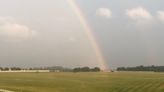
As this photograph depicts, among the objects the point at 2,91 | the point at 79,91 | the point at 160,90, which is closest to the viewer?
the point at 2,91

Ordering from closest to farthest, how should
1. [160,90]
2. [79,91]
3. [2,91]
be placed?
1. [2,91]
2. [79,91]
3. [160,90]

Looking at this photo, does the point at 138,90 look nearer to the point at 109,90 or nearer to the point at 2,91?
the point at 109,90

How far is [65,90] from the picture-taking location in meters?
60.0

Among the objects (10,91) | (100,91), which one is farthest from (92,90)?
(10,91)

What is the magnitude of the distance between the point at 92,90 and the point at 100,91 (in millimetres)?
1492

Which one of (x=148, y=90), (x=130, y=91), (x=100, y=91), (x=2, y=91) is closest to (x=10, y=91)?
(x=2, y=91)

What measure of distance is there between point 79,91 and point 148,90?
452 inches

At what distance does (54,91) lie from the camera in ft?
188

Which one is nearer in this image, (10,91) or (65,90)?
(10,91)

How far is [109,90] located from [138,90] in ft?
15.4

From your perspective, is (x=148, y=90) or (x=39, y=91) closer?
(x=39, y=91)

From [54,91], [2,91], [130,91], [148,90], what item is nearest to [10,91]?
[2,91]

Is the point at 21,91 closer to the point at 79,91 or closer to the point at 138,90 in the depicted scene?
the point at 79,91

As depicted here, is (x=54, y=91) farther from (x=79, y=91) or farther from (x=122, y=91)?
(x=122, y=91)
